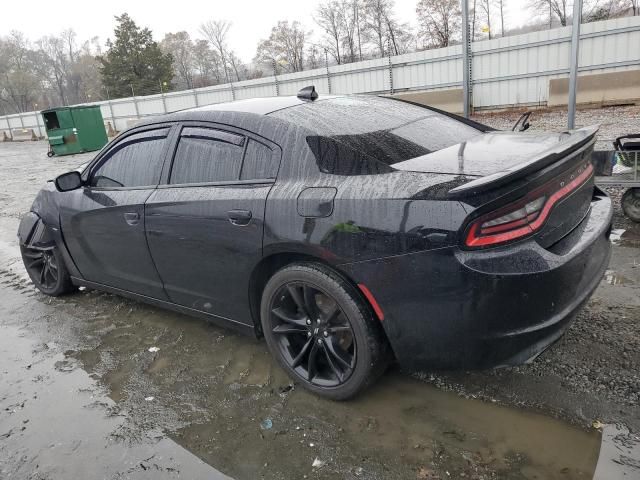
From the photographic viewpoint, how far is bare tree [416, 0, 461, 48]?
148 ft

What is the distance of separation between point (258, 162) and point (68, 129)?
21.4m

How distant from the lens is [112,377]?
10.5ft

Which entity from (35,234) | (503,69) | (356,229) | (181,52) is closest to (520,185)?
(356,229)

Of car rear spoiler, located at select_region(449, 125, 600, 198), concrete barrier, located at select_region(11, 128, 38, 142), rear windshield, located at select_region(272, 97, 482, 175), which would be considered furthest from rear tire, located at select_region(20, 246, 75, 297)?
concrete barrier, located at select_region(11, 128, 38, 142)

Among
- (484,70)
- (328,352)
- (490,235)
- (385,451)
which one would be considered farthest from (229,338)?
(484,70)

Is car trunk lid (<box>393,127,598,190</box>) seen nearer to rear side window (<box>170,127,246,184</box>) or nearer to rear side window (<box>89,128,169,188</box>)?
rear side window (<box>170,127,246,184</box>)

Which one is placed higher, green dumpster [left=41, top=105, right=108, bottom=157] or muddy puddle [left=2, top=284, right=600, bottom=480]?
green dumpster [left=41, top=105, right=108, bottom=157]

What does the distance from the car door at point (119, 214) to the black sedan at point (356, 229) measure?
0.6 inches

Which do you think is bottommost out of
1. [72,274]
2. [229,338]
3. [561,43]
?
[229,338]

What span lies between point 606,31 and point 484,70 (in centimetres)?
355

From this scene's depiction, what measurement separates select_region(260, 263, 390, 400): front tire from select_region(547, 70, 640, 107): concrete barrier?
583 inches

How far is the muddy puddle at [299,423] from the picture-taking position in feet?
7.19

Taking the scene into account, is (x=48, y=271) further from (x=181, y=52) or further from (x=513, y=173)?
(x=181, y=52)

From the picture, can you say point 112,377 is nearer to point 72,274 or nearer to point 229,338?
point 229,338
